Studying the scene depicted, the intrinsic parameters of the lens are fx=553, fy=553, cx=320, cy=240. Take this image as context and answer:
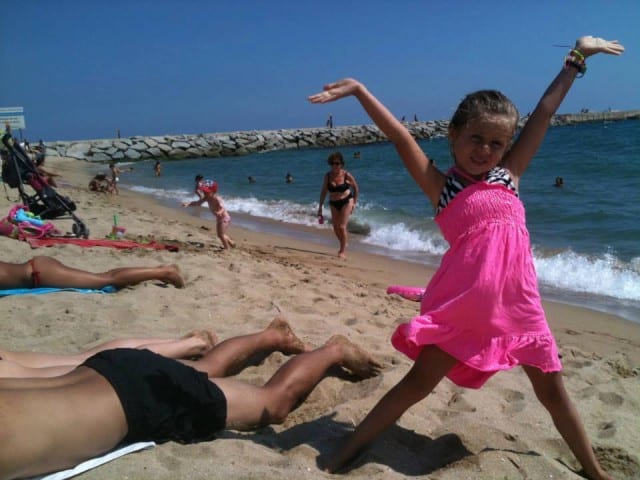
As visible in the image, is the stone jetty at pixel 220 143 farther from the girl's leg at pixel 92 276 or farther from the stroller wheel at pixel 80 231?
the girl's leg at pixel 92 276

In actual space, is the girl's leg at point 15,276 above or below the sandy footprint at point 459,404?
above

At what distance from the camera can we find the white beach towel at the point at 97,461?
6.00 ft

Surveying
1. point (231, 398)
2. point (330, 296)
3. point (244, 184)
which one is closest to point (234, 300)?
point (330, 296)

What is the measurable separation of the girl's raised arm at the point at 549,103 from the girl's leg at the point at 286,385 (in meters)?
1.33

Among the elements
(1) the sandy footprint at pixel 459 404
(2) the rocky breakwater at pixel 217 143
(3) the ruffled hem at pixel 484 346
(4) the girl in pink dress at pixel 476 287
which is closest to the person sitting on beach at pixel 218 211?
(1) the sandy footprint at pixel 459 404

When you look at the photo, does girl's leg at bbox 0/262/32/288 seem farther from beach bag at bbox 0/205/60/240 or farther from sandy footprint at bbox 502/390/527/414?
sandy footprint at bbox 502/390/527/414

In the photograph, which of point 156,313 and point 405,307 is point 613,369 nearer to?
point 405,307

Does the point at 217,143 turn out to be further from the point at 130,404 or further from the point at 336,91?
the point at 130,404

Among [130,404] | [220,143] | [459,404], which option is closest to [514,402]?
[459,404]

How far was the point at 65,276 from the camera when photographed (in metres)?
4.46

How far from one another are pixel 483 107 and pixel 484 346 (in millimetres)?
912

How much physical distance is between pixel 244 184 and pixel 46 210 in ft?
47.5

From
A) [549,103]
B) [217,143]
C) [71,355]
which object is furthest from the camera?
[217,143]

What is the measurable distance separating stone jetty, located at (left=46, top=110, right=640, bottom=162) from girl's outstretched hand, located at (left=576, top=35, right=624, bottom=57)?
136 ft
